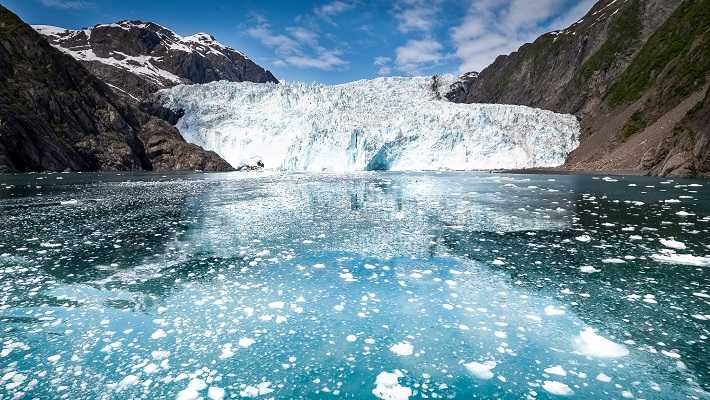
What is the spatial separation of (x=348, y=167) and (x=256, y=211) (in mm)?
36963

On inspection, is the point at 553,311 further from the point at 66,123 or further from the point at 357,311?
the point at 66,123

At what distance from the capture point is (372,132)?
166 feet

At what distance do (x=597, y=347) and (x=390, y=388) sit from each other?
257cm

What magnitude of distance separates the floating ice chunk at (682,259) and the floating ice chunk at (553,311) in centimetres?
377

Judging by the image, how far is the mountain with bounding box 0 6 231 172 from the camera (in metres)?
47.0

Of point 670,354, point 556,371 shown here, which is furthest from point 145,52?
point 670,354

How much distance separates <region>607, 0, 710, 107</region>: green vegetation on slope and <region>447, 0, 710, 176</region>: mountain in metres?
0.14

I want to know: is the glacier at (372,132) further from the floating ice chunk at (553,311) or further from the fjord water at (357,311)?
the floating ice chunk at (553,311)

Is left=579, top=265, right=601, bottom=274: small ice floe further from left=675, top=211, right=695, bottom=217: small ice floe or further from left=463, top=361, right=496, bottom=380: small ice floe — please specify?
left=675, top=211, right=695, bottom=217: small ice floe

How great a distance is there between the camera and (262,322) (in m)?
5.57

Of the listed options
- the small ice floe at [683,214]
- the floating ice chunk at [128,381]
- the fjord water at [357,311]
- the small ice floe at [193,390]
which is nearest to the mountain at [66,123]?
the fjord water at [357,311]

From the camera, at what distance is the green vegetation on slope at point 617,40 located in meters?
70.9

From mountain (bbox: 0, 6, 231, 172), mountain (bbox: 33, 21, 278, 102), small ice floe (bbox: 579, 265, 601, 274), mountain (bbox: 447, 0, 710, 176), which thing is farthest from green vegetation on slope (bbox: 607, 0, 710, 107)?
mountain (bbox: 33, 21, 278, 102)

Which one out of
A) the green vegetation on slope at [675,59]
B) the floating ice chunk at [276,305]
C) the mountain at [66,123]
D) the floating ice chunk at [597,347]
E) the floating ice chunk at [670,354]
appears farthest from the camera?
the mountain at [66,123]
